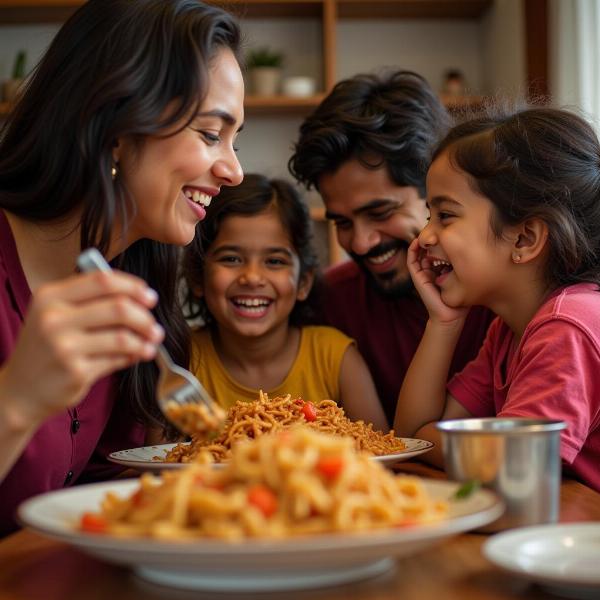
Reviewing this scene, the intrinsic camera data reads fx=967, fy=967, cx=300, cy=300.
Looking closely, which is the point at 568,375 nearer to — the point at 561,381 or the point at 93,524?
the point at 561,381

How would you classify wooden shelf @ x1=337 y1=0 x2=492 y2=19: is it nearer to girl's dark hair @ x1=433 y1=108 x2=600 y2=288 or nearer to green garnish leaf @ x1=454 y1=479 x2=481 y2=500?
girl's dark hair @ x1=433 y1=108 x2=600 y2=288

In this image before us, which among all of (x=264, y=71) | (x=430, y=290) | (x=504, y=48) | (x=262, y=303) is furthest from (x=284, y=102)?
(x=430, y=290)

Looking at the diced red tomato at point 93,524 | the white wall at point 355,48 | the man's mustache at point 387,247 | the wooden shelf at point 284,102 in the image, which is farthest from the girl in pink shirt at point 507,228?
the white wall at point 355,48

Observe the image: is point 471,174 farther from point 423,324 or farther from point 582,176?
point 423,324

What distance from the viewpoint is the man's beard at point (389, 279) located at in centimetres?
236

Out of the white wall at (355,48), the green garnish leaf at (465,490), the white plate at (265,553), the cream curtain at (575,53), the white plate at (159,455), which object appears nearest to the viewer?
the white plate at (265,553)

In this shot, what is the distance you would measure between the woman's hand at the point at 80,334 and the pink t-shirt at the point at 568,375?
0.71 metres

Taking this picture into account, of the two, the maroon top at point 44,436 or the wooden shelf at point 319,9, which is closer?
the maroon top at point 44,436

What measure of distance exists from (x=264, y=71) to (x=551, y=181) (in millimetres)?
2833

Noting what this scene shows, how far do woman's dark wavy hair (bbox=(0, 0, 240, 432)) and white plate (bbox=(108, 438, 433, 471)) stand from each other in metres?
0.34

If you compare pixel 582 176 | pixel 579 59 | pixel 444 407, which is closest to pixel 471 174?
pixel 582 176

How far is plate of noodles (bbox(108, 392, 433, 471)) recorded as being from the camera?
4.56 feet

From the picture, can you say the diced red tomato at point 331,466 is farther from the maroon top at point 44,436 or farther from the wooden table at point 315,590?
the maroon top at point 44,436

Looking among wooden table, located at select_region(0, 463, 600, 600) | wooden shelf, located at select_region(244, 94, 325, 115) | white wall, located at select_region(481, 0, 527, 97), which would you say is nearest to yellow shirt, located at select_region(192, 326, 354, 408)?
wooden table, located at select_region(0, 463, 600, 600)
